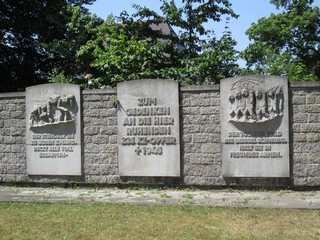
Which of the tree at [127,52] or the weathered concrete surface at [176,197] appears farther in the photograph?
the tree at [127,52]

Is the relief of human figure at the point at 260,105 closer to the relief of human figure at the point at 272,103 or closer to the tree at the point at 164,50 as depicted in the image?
the relief of human figure at the point at 272,103

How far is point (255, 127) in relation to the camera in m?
9.31

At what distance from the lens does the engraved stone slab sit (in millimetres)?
9773

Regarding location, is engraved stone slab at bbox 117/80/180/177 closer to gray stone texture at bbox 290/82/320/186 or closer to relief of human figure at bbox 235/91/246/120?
relief of human figure at bbox 235/91/246/120

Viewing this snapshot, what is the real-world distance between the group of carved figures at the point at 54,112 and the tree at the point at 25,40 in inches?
341

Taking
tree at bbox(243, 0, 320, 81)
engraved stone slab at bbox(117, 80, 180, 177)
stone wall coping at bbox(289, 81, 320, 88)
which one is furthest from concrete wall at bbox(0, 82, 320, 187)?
tree at bbox(243, 0, 320, 81)

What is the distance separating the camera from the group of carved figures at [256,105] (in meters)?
9.20

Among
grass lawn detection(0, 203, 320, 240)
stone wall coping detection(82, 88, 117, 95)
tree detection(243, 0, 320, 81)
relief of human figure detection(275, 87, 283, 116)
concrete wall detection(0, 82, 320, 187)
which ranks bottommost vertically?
grass lawn detection(0, 203, 320, 240)

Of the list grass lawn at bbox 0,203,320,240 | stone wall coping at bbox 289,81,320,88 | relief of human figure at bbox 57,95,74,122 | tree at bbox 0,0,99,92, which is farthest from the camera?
tree at bbox 0,0,99,92

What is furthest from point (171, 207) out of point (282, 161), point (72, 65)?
point (72, 65)

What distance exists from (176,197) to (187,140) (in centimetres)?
139

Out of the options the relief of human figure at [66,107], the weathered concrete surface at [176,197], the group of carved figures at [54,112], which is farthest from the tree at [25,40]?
the weathered concrete surface at [176,197]

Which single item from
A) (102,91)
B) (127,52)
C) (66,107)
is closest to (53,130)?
(66,107)

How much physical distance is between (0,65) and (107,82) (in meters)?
8.02
